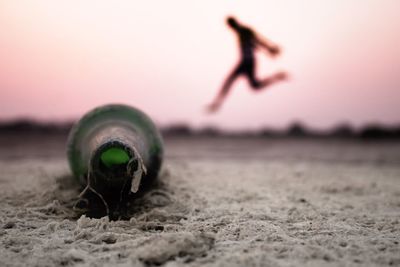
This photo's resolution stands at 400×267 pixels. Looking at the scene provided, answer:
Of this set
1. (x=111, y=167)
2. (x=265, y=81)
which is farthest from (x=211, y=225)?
(x=265, y=81)

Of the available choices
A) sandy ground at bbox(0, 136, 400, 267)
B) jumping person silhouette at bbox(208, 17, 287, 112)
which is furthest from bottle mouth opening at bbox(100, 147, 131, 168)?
jumping person silhouette at bbox(208, 17, 287, 112)

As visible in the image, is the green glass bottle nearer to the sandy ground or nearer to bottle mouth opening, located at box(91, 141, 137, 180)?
bottle mouth opening, located at box(91, 141, 137, 180)

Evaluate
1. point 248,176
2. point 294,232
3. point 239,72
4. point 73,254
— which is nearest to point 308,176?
point 248,176

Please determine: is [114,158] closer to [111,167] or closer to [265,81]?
[111,167]

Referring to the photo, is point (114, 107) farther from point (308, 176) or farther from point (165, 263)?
point (308, 176)

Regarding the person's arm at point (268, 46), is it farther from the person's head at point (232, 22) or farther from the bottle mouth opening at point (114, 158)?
the bottle mouth opening at point (114, 158)

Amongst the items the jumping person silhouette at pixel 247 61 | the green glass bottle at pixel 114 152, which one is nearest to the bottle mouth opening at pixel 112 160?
the green glass bottle at pixel 114 152
